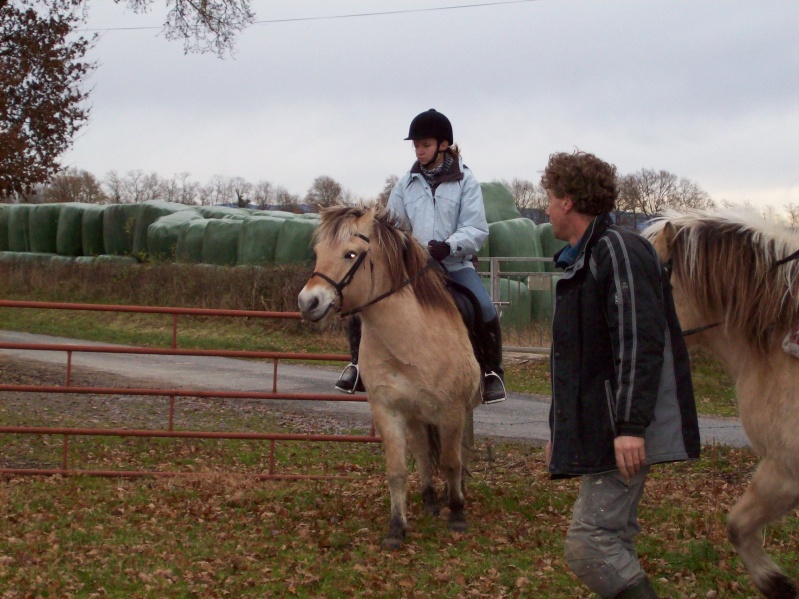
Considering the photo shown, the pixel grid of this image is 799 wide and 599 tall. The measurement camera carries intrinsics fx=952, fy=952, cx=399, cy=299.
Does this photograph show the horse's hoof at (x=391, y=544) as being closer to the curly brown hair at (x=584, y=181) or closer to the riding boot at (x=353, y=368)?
the riding boot at (x=353, y=368)

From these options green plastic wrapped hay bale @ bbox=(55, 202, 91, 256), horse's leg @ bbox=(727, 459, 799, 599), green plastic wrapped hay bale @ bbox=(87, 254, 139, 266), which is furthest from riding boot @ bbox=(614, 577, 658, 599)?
green plastic wrapped hay bale @ bbox=(55, 202, 91, 256)

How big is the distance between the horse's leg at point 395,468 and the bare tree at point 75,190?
145 feet

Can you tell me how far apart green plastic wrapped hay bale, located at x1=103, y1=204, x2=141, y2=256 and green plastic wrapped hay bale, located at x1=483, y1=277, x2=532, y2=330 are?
52.6 ft

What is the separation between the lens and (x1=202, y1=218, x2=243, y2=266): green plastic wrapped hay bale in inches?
1036

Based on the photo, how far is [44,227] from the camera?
32.0m

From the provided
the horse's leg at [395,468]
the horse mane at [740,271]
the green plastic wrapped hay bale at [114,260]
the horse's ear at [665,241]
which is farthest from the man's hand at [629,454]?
the green plastic wrapped hay bale at [114,260]

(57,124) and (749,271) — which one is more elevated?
(57,124)

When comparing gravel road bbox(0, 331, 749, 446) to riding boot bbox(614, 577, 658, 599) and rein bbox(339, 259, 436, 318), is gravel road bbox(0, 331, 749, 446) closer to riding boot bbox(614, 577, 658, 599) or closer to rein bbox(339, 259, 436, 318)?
rein bbox(339, 259, 436, 318)

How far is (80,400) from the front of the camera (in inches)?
493

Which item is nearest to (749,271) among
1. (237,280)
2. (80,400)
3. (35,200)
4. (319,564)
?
(319,564)

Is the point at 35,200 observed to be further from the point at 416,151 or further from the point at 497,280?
the point at 416,151

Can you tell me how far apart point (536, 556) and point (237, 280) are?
1549cm

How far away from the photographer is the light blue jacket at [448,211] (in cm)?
619

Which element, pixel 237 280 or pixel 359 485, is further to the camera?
pixel 237 280
